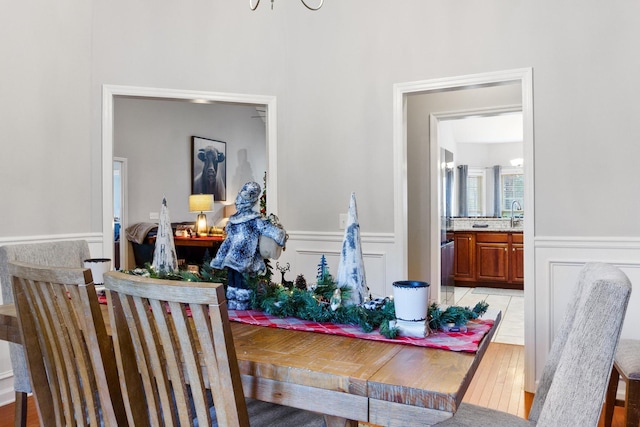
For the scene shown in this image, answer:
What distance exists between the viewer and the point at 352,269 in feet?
5.15

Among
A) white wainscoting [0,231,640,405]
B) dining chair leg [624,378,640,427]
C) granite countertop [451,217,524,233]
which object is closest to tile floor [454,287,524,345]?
granite countertop [451,217,524,233]

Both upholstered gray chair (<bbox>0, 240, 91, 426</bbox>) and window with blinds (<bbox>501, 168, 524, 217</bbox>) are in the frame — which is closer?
upholstered gray chair (<bbox>0, 240, 91, 426</bbox>)

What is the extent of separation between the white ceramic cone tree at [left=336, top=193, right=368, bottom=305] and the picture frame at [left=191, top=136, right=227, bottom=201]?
6265mm

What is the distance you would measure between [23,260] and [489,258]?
6.17 meters

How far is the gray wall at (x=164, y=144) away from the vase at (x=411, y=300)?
18.0 feet

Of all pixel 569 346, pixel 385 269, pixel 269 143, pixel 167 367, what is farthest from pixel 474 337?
pixel 269 143

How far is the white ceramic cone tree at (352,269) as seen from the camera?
156 cm

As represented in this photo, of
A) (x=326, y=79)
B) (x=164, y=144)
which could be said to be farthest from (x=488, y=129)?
(x=326, y=79)

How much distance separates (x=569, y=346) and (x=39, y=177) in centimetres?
306

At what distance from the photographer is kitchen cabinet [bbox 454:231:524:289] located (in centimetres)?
668

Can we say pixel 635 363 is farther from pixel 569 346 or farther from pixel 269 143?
pixel 269 143

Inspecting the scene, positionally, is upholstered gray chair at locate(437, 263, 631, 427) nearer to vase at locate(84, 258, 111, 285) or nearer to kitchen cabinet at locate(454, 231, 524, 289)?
vase at locate(84, 258, 111, 285)

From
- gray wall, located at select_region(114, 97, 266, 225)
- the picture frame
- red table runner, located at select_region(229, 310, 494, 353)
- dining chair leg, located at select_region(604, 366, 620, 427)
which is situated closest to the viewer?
red table runner, located at select_region(229, 310, 494, 353)

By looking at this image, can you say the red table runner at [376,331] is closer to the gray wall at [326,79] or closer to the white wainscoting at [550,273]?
the white wainscoting at [550,273]
